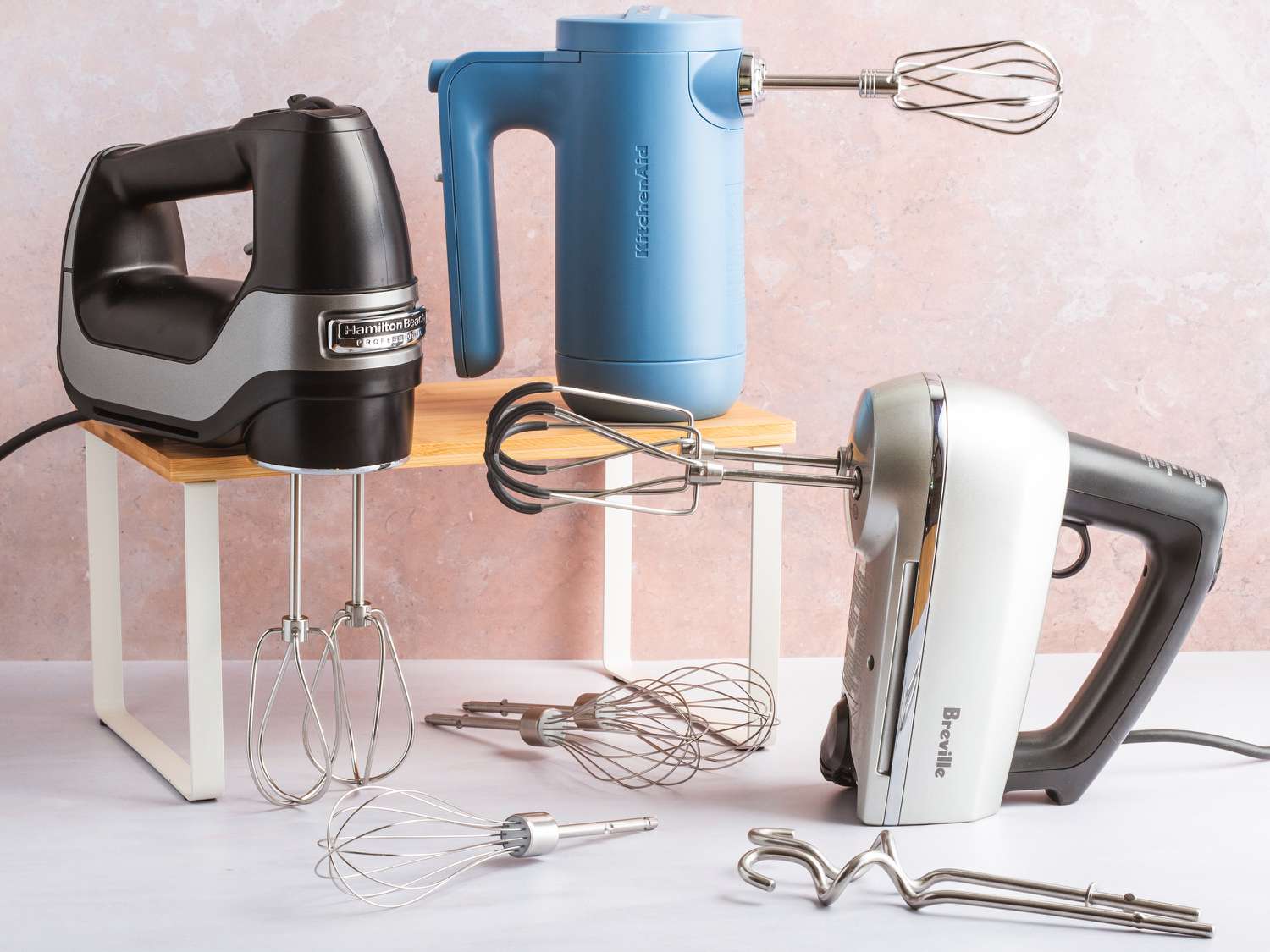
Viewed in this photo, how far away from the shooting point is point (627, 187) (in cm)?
100

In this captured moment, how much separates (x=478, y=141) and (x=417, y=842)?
0.48m

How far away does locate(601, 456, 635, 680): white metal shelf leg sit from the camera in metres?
1.31

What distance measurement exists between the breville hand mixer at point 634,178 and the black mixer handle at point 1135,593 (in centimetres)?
25

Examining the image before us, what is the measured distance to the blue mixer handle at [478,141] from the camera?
101 cm

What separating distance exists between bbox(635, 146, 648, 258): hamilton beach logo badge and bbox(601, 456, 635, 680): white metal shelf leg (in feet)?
1.07

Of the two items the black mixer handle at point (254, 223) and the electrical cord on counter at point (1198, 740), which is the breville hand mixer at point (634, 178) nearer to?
the black mixer handle at point (254, 223)

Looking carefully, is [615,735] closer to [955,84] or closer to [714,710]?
[714,710]

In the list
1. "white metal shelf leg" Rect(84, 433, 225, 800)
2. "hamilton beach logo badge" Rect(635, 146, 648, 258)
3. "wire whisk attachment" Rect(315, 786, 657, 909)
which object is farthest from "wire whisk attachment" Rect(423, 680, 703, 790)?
"hamilton beach logo badge" Rect(635, 146, 648, 258)

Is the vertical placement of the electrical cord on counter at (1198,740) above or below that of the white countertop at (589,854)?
above

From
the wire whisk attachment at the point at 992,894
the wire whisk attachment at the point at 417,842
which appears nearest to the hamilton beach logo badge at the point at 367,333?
the wire whisk attachment at the point at 417,842

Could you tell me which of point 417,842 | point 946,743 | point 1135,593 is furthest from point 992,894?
point 417,842

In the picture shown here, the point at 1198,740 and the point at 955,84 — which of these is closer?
the point at 1198,740

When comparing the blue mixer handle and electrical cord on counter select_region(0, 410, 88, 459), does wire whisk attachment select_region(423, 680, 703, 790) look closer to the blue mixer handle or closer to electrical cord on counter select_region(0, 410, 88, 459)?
the blue mixer handle

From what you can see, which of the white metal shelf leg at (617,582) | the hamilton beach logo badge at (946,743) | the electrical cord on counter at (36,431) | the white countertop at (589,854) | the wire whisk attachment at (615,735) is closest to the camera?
the white countertop at (589,854)
